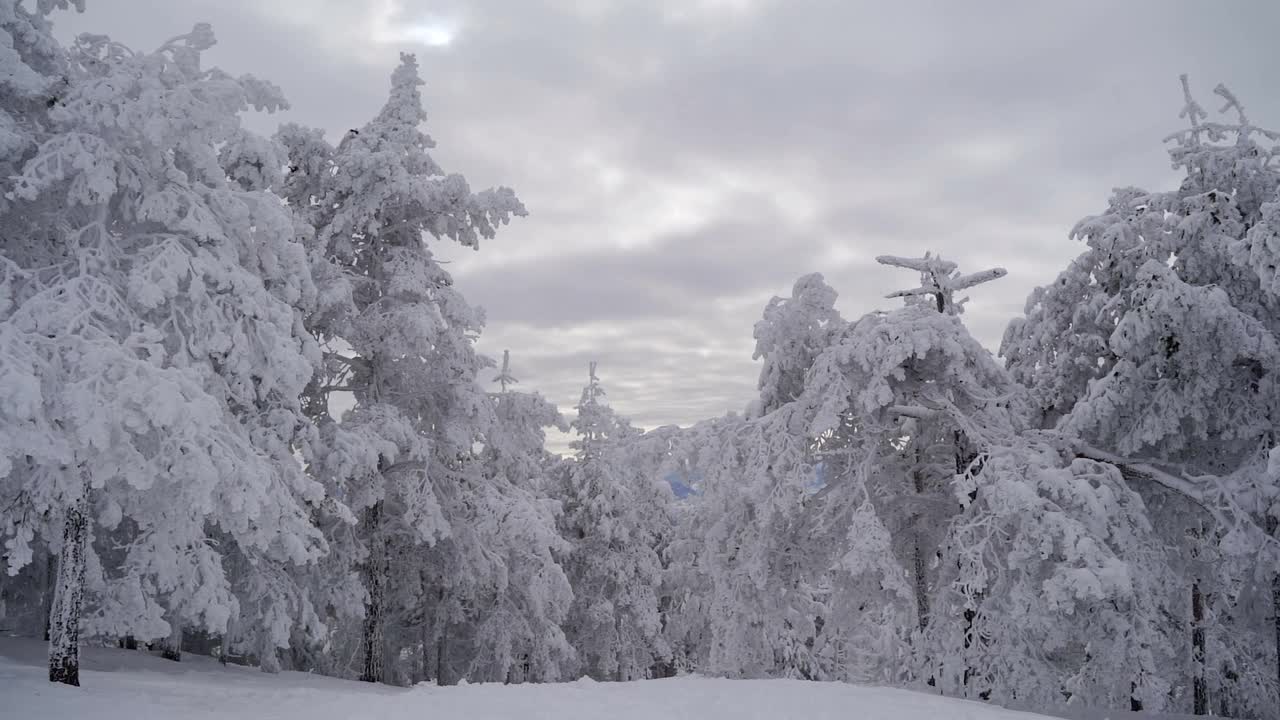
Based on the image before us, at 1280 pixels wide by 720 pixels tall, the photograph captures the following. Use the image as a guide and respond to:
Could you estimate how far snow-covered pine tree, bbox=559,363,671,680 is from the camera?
84.1 feet

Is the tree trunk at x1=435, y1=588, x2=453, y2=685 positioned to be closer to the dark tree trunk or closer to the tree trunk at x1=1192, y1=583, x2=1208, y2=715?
the tree trunk at x1=1192, y1=583, x2=1208, y2=715

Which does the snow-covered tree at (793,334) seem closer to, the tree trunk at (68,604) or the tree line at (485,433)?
the tree line at (485,433)

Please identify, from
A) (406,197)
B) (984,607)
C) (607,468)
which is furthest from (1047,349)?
(607,468)

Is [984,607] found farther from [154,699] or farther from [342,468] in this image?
[154,699]

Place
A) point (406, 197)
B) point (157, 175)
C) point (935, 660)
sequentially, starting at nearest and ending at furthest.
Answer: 1. point (157, 175)
2. point (935, 660)
3. point (406, 197)

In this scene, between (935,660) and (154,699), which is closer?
(154,699)

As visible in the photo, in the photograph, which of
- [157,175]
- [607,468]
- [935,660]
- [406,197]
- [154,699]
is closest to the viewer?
[154,699]

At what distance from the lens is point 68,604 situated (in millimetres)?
9234

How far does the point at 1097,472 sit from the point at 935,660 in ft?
14.0

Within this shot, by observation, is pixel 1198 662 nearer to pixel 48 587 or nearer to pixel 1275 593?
pixel 1275 593

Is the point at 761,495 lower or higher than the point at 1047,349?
lower

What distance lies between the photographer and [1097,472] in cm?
1369

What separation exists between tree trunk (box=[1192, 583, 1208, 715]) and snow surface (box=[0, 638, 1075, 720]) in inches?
268

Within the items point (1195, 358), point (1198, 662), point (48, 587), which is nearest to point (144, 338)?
point (48, 587)
